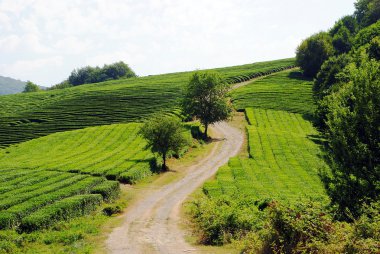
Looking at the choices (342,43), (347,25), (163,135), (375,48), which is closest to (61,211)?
(163,135)

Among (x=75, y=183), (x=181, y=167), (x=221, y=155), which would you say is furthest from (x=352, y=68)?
(x=221, y=155)

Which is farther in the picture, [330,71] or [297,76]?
[297,76]

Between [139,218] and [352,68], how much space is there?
59.9 ft

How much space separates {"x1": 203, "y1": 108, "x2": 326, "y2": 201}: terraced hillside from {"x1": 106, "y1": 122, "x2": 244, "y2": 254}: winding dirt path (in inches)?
108

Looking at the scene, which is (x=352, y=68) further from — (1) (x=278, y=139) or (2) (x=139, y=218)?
(1) (x=278, y=139)

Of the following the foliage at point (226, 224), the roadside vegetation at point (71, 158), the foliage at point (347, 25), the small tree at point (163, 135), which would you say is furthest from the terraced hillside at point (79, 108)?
the foliage at point (226, 224)

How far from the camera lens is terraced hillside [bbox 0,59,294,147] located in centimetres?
7862

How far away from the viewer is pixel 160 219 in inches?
1112

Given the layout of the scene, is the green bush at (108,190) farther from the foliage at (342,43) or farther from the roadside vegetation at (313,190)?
the foliage at (342,43)

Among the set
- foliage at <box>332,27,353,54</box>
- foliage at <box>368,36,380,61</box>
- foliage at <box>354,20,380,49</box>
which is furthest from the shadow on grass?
foliage at <box>368,36,380,61</box>

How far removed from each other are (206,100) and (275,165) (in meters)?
22.8

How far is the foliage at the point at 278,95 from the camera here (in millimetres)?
87938

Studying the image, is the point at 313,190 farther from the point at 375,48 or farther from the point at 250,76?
the point at 250,76

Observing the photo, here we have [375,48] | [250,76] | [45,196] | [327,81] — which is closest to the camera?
[45,196]
